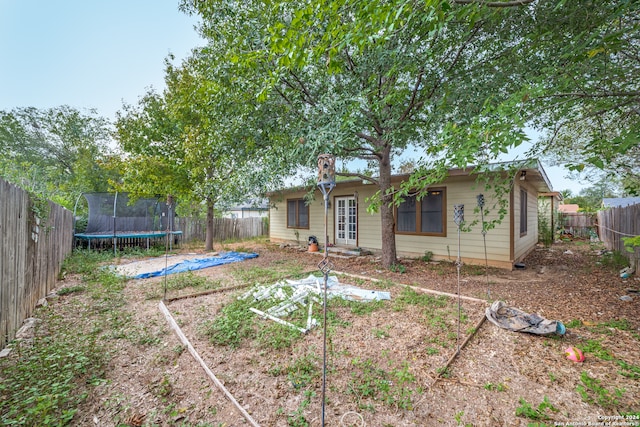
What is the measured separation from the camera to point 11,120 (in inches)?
620

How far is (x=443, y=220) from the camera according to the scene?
23.0ft

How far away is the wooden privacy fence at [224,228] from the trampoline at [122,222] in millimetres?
953

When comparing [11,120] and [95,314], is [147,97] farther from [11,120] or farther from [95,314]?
[11,120]

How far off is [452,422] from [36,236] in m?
5.10

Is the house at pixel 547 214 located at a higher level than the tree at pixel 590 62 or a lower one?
lower

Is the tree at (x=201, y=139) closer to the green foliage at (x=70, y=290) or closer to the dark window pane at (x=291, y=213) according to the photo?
the green foliage at (x=70, y=290)

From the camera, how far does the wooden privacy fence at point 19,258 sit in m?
2.49

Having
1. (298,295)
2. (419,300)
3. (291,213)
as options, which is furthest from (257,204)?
(419,300)

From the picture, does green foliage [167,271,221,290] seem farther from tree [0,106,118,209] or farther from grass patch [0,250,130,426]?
tree [0,106,118,209]

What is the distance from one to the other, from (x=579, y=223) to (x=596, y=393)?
17.4 m

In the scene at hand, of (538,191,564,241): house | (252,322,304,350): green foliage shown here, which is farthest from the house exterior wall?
(252,322,304,350): green foliage

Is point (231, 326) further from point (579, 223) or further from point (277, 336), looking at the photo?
point (579, 223)

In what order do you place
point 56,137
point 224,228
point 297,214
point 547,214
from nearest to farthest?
point 297,214 < point 547,214 < point 224,228 < point 56,137

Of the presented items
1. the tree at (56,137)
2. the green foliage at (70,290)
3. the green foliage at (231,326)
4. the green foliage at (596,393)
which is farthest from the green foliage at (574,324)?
the tree at (56,137)
